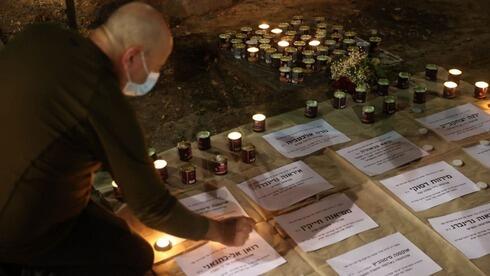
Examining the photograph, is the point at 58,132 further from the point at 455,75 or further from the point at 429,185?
the point at 455,75

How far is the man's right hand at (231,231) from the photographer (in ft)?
6.00

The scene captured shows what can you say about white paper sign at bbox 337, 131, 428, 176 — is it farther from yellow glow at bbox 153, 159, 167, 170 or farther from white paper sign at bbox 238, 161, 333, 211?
yellow glow at bbox 153, 159, 167, 170

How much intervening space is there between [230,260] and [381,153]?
0.97m

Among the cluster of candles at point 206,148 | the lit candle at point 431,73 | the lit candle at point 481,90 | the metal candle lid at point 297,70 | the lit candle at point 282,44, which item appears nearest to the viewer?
the cluster of candles at point 206,148

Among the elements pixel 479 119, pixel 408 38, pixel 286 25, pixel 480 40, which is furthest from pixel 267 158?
pixel 480 40

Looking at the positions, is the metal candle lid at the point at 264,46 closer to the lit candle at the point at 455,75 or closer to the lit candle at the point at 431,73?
the lit candle at the point at 431,73

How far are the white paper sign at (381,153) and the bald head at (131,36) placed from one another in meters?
1.32

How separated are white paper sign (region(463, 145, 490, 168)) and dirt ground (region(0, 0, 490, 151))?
101cm

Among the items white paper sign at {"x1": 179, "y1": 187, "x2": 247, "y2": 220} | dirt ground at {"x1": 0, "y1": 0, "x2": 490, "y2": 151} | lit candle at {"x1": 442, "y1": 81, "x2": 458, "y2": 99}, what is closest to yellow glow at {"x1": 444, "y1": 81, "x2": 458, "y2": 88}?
lit candle at {"x1": 442, "y1": 81, "x2": 458, "y2": 99}

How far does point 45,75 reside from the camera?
4.64 feet

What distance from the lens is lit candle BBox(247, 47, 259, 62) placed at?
148 inches

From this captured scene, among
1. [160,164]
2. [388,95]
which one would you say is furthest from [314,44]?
[160,164]

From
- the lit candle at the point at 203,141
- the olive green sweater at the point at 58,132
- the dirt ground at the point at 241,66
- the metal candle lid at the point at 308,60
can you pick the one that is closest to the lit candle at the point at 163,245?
the olive green sweater at the point at 58,132

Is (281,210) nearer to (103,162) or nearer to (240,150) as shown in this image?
(240,150)
